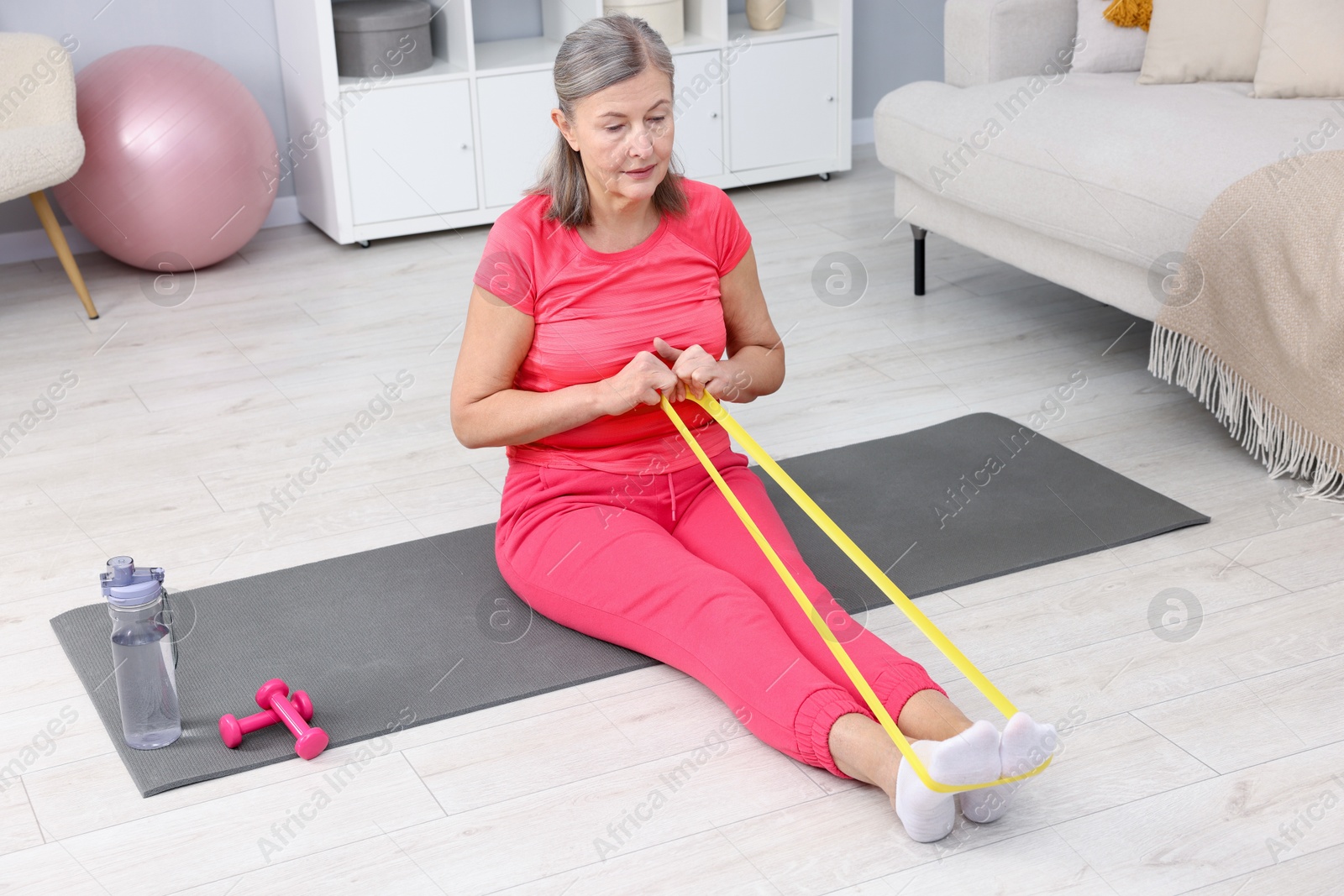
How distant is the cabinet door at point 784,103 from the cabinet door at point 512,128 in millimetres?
583

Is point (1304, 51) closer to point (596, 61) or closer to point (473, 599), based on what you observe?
point (596, 61)

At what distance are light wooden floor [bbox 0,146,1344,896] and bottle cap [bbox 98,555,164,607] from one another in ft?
0.72

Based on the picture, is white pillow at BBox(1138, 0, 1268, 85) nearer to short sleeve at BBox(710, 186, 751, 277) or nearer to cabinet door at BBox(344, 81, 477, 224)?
short sleeve at BBox(710, 186, 751, 277)

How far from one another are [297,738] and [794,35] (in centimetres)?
299

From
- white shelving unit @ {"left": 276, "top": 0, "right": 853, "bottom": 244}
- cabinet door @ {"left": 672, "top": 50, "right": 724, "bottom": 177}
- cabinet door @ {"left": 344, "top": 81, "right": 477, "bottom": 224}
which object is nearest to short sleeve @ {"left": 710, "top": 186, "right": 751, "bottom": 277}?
white shelving unit @ {"left": 276, "top": 0, "right": 853, "bottom": 244}

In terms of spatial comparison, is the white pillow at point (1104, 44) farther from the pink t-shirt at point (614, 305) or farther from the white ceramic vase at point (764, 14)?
the pink t-shirt at point (614, 305)

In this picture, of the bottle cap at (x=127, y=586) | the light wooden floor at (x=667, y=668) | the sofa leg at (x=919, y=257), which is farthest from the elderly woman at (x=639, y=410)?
the sofa leg at (x=919, y=257)

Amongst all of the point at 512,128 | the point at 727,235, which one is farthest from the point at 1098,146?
the point at 512,128

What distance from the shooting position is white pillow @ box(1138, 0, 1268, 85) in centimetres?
293

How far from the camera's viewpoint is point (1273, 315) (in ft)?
7.23

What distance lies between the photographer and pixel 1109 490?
2246 millimetres

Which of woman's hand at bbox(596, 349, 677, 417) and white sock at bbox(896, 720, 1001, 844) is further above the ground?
woman's hand at bbox(596, 349, 677, 417)

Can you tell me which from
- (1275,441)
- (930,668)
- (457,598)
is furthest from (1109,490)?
(457,598)

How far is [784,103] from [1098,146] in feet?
5.41
